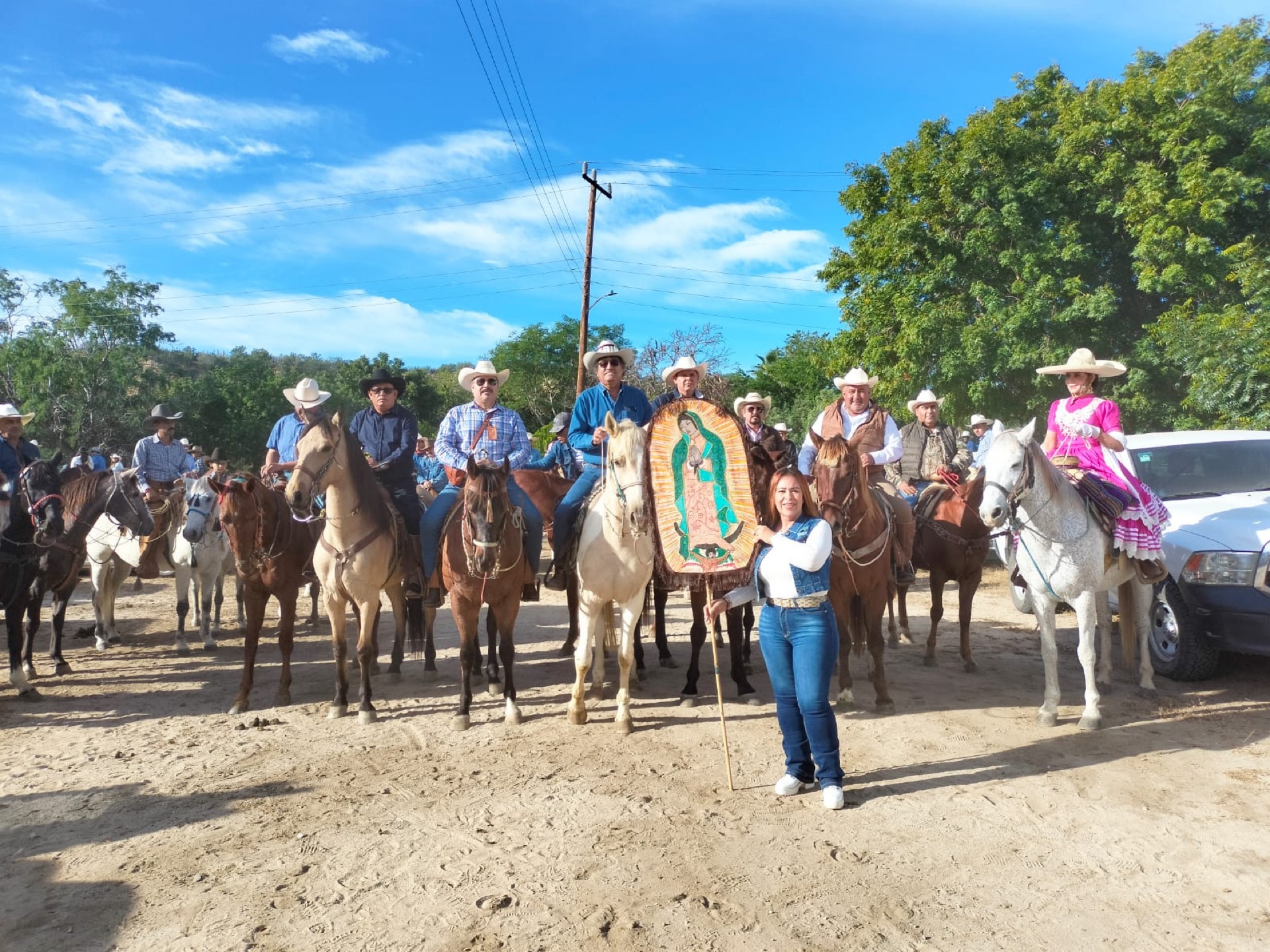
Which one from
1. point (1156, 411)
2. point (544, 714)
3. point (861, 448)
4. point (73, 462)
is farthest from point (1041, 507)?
point (1156, 411)

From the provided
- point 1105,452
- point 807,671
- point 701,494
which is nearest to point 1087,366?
point 1105,452

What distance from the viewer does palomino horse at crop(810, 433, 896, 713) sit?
586cm

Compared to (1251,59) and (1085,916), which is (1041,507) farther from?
(1251,59)

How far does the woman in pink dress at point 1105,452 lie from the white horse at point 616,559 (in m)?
3.61

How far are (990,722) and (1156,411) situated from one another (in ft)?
46.0

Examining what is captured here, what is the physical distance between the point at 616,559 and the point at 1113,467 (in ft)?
14.4

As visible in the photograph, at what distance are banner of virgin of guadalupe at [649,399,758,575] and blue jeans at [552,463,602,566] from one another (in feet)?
3.24

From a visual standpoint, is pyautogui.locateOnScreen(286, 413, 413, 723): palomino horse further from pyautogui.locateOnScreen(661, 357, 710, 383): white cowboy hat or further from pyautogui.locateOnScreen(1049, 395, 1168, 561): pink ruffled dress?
pyautogui.locateOnScreen(1049, 395, 1168, 561): pink ruffled dress

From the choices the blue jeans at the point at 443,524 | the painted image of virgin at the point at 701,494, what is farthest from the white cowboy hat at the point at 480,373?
the painted image of virgin at the point at 701,494

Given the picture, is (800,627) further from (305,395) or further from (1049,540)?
(305,395)

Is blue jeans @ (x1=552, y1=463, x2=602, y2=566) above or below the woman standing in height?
above

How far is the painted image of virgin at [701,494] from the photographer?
5.87 metres

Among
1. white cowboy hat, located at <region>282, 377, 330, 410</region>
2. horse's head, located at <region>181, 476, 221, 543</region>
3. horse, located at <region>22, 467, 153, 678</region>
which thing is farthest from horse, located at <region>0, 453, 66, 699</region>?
white cowboy hat, located at <region>282, 377, 330, 410</region>

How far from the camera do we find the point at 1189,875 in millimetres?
3807
